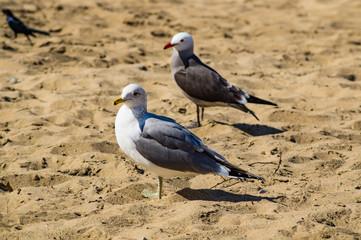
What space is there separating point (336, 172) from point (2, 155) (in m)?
3.04

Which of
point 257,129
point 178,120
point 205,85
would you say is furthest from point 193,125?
point 257,129

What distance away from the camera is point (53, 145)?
4.73 meters

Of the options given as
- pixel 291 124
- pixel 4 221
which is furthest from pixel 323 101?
pixel 4 221

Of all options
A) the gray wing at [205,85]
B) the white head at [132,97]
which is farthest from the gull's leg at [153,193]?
the gray wing at [205,85]

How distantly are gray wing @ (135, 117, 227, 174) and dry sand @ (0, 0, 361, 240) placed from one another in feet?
0.93

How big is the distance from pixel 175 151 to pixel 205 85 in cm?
203

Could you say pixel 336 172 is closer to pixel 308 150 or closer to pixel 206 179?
pixel 308 150

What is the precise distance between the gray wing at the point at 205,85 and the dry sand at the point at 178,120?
295 mm

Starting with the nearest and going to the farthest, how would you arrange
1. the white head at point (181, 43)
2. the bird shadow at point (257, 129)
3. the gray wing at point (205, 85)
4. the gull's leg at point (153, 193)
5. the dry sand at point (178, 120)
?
1. the dry sand at point (178, 120)
2. the gull's leg at point (153, 193)
3. the bird shadow at point (257, 129)
4. the gray wing at point (205, 85)
5. the white head at point (181, 43)

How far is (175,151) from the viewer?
3.86 m

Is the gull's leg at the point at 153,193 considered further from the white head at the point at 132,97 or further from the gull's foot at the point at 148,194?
the white head at the point at 132,97

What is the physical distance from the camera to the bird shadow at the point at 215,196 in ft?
12.7

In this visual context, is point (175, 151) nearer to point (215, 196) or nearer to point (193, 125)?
point (215, 196)

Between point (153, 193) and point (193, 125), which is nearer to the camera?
point (153, 193)
